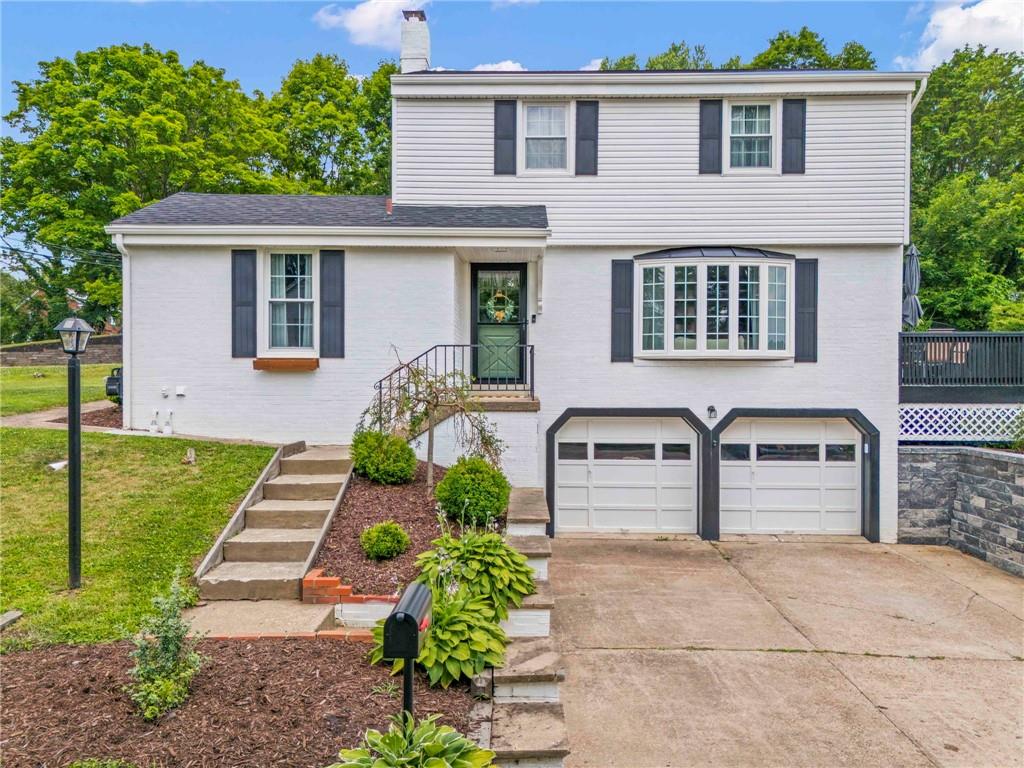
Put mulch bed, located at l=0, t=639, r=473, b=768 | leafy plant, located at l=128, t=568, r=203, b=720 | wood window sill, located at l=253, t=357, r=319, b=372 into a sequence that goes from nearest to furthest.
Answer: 1. mulch bed, located at l=0, t=639, r=473, b=768
2. leafy plant, located at l=128, t=568, r=203, b=720
3. wood window sill, located at l=253, t=357, r=319, b=372

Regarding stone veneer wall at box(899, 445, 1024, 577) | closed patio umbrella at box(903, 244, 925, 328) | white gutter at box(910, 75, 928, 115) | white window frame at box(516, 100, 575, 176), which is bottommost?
stone veneer wall at box(899, 445, 1024, 577)

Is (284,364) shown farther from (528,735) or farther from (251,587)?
(528,735)

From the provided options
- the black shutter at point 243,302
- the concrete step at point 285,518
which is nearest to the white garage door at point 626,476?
the concrete step at point 285,518

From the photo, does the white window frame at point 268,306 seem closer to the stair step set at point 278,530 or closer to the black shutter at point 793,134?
the stair step set at point 278,530

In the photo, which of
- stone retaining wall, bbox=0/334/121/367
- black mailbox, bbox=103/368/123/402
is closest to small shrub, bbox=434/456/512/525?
black mailbox, bbox=103/368/123/402

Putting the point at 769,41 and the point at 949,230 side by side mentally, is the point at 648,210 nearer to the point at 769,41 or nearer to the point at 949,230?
the point at 949,230

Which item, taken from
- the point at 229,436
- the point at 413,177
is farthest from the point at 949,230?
the point at 229,436

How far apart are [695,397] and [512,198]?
14.7 ft

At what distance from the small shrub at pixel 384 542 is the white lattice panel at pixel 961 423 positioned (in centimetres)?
858

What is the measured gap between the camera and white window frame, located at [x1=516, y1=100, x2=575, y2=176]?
30.6ft

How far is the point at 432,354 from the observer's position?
8.36 m

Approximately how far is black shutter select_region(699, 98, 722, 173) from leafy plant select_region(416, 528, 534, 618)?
300 inches

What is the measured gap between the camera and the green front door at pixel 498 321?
31.6 ft

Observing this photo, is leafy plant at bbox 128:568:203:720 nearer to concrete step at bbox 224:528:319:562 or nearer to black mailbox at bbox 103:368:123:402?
concrete step at bbox 224:528:319:562
